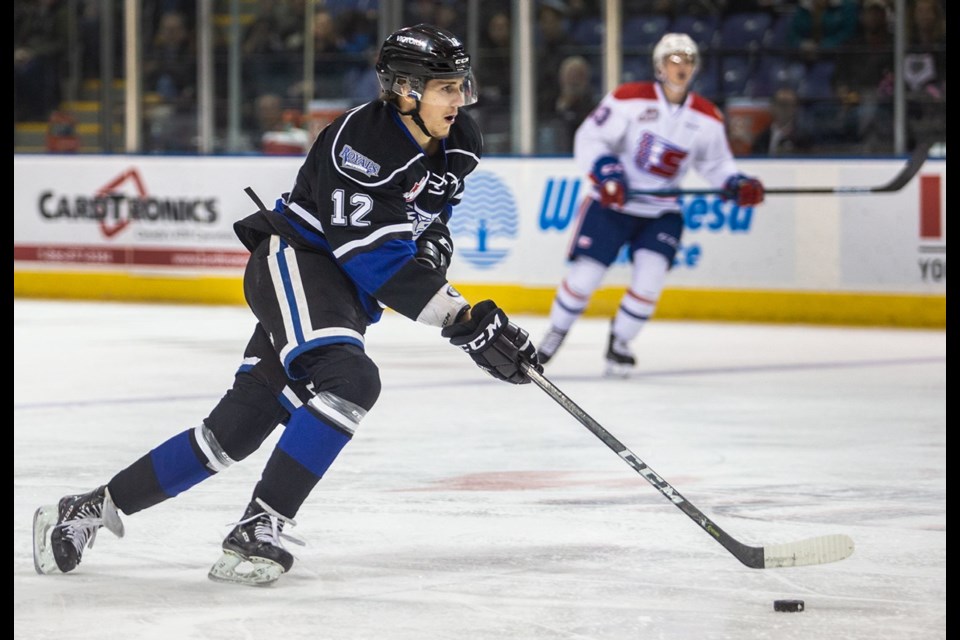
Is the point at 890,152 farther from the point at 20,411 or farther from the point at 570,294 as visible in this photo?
the point at 20,411

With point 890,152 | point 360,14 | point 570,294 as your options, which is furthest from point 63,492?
point 360,14

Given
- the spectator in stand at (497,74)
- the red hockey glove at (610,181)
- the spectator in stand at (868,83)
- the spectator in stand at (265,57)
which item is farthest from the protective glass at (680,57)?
the spectator in stand at (265,57)

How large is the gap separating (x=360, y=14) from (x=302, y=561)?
25.2ft

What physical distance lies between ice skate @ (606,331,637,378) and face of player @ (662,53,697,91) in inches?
41.4

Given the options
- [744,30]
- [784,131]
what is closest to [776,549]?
[784,131]

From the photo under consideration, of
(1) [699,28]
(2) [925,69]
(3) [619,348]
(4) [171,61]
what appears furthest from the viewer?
(4) [171,61]

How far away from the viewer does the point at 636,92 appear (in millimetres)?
7473

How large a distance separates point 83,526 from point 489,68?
7252 mm

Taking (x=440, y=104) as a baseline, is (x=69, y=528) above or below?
below

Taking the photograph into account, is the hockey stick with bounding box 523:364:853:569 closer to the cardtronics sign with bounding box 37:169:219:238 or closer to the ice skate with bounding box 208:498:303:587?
the ice skate with bounding box 208:498:303:587

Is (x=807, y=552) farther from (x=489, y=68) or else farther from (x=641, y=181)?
(x=489, y=68)

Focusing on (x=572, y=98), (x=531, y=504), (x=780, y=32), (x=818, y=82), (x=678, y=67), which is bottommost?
(x=531, y=504)

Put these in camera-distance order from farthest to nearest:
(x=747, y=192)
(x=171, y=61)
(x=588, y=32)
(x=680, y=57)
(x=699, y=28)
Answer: (x=171, y=61), (x=588, y=32), (x=699, y=28), (x=747, y=192), (x=680, y=57)

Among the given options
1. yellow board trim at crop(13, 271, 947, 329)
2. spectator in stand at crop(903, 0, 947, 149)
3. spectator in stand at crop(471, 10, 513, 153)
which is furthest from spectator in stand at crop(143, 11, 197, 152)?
spectator in stand at crop(903, 0, 947, 149)
